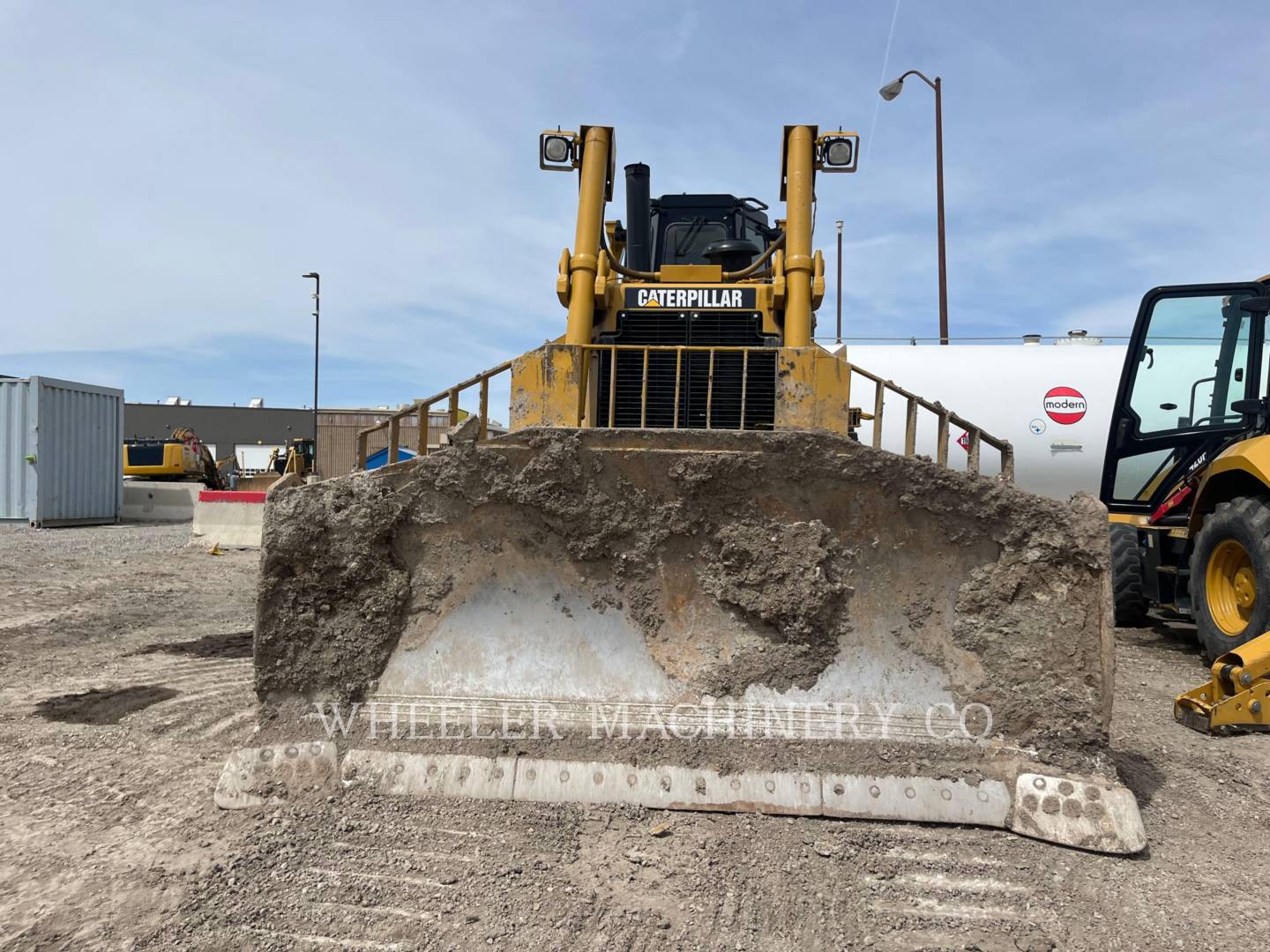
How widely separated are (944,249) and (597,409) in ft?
41.8

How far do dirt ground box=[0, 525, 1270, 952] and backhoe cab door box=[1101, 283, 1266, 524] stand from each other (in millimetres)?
3956

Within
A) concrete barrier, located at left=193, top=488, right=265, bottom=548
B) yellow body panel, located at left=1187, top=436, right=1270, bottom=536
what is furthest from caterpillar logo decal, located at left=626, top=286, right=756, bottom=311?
concrete barrier, located at left=193, top=488, right=265, bottom=548

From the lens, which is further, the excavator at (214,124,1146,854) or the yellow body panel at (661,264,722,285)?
the yellow body panel at (661,264,722,285)

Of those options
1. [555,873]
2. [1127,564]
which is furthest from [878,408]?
[1127,564]

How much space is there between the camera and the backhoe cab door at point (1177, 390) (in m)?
6.77

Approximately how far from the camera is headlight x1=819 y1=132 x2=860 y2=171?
5758 mm

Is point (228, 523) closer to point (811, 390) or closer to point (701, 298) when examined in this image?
point (701, 298)

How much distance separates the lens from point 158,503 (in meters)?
19.5

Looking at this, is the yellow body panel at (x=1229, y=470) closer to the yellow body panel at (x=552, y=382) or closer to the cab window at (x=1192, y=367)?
the cab window at (x=1192, y=367)

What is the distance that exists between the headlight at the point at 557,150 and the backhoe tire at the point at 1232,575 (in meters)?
5.16

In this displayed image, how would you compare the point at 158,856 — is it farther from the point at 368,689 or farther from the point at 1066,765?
the point at 1066,765

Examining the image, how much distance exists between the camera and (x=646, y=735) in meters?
3.23

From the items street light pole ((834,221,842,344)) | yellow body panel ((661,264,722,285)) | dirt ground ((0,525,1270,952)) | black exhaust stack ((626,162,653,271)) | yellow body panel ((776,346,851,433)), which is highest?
street light pole ((834,221,842,344))

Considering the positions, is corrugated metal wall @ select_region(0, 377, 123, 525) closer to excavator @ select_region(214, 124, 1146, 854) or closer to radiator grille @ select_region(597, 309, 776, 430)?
radiator grille @ select_region(597, 309, 776, 430)
